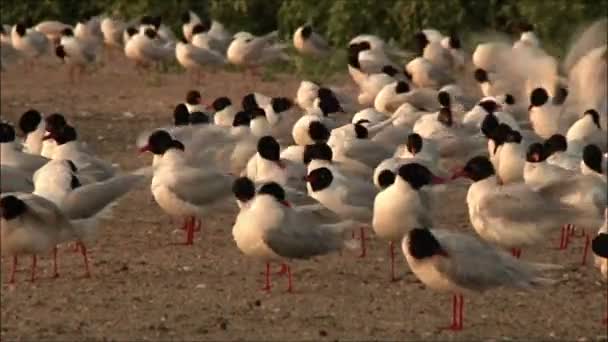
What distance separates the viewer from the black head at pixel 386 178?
12.7 meters

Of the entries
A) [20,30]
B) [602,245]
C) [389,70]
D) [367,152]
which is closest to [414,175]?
[602,245]

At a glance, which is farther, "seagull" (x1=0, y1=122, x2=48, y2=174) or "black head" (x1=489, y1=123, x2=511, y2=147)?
"black head" (x1=489, y1=123, x2=511, y2=147)

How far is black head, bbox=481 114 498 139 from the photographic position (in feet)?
50.7

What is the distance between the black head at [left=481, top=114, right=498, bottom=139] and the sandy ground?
2.94ft

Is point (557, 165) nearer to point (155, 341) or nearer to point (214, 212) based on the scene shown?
point (214, 212)

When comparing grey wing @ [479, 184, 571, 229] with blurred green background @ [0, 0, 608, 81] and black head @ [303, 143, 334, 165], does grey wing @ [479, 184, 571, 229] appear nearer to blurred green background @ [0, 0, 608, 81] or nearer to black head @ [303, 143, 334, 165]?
black head @ [303, 143, 334, 165]

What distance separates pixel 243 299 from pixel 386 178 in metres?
1.58

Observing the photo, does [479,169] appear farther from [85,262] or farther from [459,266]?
[85,262]

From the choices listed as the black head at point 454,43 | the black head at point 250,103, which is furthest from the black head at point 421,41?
the black head at point 250,103

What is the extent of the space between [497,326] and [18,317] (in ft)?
9.06

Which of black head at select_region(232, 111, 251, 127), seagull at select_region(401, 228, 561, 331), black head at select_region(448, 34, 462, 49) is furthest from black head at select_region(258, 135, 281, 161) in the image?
black head at select_region(448, 34, 462, 49)

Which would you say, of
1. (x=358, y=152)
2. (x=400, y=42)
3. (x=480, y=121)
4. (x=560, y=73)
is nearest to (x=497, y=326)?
(x=358, y=152)

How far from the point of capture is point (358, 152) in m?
14.7

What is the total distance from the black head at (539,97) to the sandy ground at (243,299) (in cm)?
286
